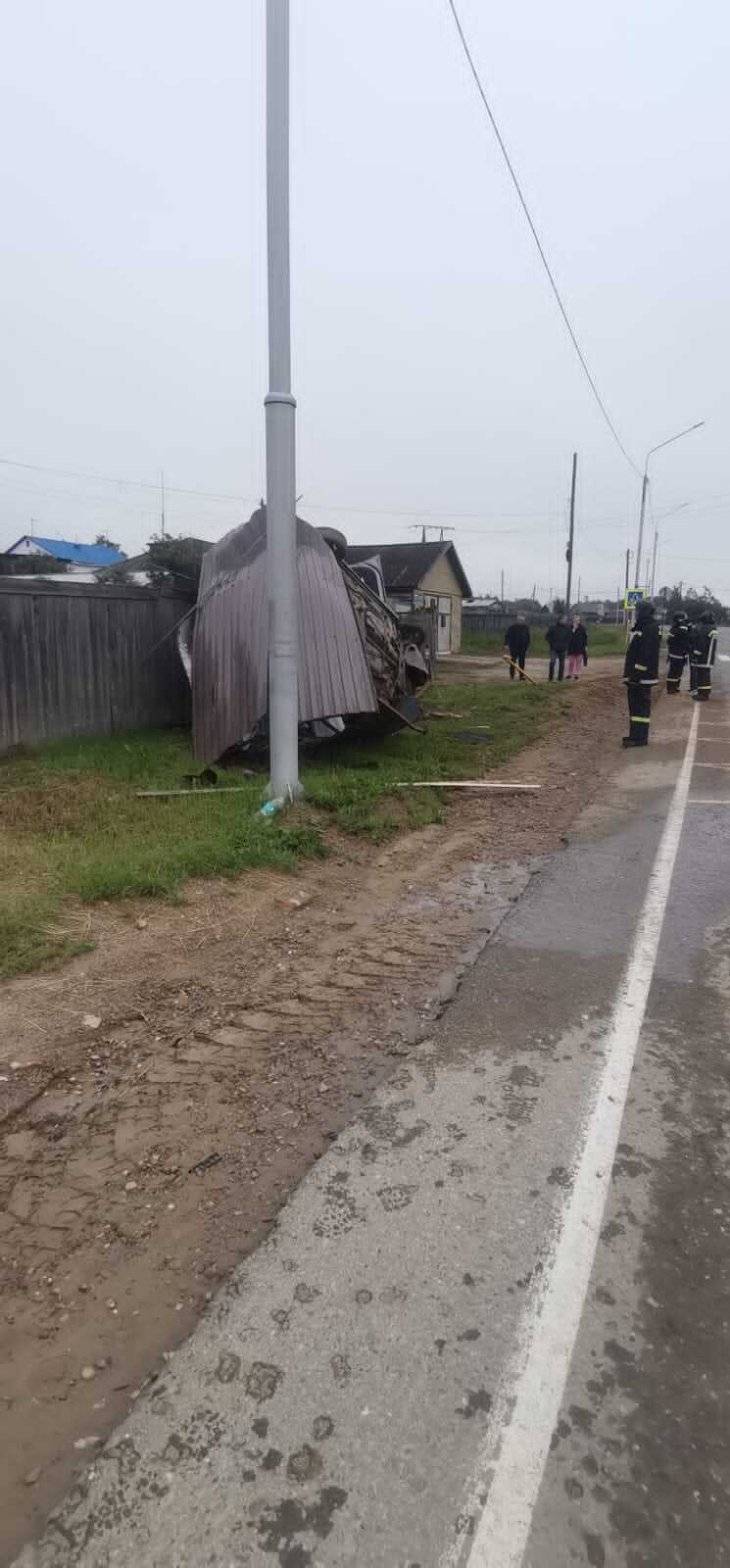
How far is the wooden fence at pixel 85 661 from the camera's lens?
A: 372 inches

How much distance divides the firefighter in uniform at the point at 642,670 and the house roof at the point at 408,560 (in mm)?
17420

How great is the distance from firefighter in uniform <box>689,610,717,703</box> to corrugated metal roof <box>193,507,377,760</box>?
35.7 feet

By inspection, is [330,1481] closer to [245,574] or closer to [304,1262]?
[304,1262]

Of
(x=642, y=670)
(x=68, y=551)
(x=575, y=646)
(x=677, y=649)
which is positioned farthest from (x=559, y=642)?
(x=68, y=551)

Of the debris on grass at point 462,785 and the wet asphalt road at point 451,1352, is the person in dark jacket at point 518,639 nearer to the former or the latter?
the debris on grass at point 462,785

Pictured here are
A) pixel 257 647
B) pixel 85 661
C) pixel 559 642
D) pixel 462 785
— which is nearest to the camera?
pixel 257 647

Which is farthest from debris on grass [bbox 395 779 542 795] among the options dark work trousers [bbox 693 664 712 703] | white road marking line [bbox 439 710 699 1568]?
dark work trousers [bbox 693 664 712 703]

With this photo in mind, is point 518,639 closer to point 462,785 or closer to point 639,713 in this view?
point 639,713

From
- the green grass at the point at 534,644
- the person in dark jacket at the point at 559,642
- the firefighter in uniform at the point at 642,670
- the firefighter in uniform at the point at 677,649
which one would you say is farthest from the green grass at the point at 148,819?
the green grass at the point at 534,644

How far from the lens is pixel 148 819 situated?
22.9ft

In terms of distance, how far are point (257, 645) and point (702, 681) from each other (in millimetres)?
12802

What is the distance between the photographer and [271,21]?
21.0 feet

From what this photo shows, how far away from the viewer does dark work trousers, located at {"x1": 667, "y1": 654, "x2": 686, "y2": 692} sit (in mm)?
19672

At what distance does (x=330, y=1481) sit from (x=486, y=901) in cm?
409
